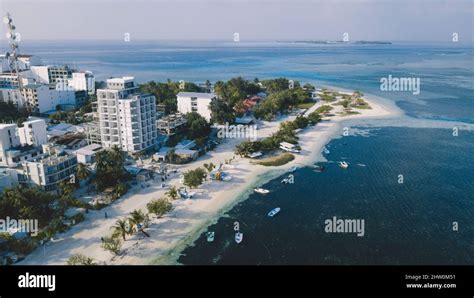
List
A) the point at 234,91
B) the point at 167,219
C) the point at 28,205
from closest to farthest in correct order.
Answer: the point at 28,205 < the point at 167,219 < the point at 234,91

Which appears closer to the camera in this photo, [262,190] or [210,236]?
[210,236]

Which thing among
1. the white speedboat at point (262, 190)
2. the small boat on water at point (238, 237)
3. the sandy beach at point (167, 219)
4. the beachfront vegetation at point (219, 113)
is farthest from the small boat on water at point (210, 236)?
the beachfront vegetation at point (219, 113)

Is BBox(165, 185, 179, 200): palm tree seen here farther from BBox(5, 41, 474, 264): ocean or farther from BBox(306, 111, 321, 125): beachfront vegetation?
BBox(306, 111, 321, 125): beachfront vegetation

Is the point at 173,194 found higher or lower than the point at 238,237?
higher

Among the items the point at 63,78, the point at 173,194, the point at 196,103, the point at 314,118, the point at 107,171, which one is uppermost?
the point at 63,78

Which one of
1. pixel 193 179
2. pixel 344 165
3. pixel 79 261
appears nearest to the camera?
pixel 79 261

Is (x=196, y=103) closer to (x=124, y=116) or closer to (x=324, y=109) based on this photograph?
(x=124, y=116)

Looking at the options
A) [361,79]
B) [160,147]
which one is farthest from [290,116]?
[361,79]

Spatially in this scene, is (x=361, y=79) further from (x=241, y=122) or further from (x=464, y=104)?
(x=241, y=122)

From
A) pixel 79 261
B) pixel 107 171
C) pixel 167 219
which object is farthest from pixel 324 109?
pixel 79 261
